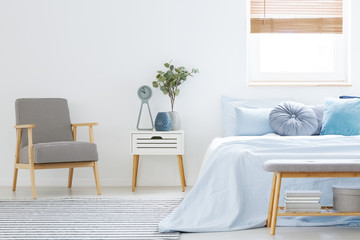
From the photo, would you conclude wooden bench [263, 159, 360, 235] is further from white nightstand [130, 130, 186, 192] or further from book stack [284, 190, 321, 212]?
white nightstand [130, 130, 186, 192]

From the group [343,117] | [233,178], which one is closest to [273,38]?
[343,117]

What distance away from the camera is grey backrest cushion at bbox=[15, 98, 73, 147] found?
214 inches

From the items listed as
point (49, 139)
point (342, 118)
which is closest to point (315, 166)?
point (342, 118)

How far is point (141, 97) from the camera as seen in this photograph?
5574 millimetres

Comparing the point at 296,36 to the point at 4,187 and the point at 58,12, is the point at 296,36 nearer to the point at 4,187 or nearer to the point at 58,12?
the point at 58,12

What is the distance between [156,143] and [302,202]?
85.7 inches

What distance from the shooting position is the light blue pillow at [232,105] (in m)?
5.57

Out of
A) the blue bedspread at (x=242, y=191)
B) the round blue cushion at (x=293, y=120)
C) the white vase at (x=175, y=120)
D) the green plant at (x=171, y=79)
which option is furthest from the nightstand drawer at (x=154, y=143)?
the blue bedspread at (x=242, y=191)

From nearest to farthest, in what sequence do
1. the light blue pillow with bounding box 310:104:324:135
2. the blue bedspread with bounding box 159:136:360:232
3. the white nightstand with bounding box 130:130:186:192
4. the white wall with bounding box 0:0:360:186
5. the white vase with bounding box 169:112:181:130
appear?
the blue bedspread with bounding box 159:136:360:232 < the light blue pillow with bounding box 310:104:324:135 < the white nightstand with bounding box 130:130:186:192 < the white vase with bounding box 169:112:181:130 < the white wall with bounding box 0:0:360:186

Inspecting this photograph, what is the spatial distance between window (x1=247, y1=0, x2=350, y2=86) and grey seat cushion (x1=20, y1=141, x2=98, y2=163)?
177 centimetres

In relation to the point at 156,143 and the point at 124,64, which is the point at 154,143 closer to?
the point at 156,143

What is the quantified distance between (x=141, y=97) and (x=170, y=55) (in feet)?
1.74

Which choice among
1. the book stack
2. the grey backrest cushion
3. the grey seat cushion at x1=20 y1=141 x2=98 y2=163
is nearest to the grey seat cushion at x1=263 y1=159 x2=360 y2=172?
the book stack

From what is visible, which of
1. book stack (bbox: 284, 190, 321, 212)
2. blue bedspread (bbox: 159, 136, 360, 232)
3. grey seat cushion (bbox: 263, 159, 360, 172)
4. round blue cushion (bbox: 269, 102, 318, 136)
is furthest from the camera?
round blue cushion (bbox: 269, 102, 318, 136)
